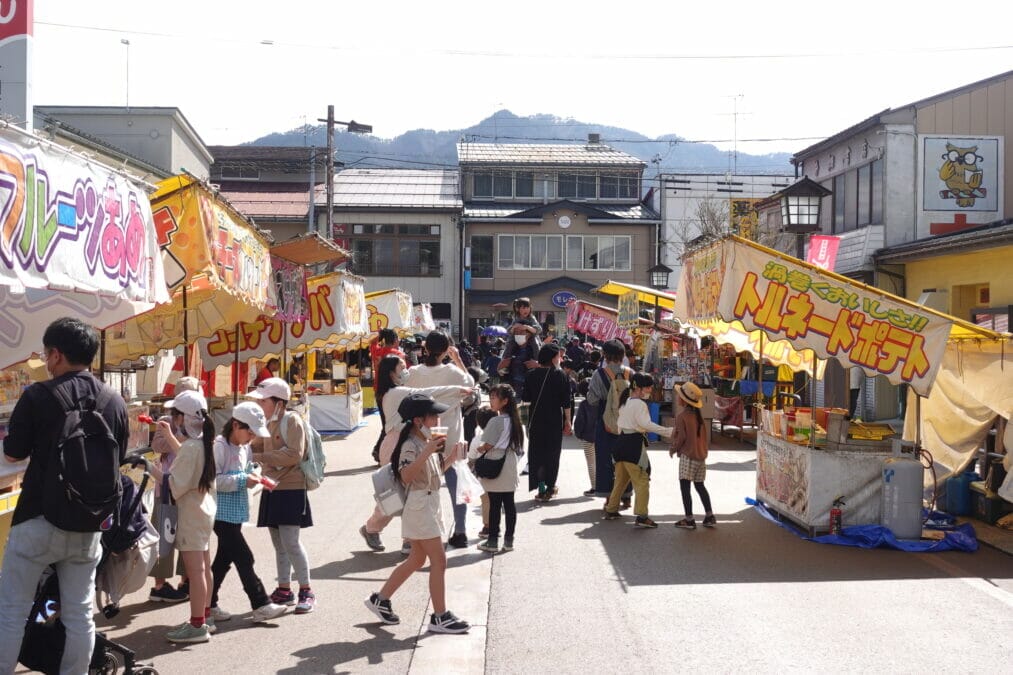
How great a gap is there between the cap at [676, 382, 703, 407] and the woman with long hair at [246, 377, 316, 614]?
4512mm

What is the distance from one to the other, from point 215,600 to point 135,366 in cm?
417

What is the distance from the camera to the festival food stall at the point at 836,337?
9656 mm

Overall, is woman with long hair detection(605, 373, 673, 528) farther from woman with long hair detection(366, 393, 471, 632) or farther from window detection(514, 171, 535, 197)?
window detection(514, 171, 535, 197)

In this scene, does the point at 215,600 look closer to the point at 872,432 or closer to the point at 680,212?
the point at 872,432

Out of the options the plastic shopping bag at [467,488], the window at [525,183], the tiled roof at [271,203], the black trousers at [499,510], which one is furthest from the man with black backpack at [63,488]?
the window at [525,183]

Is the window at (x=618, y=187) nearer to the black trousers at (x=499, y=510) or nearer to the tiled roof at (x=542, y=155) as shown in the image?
the tiled roof at (x=542, y=155)

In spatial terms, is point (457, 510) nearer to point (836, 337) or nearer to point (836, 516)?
point (836, 516)

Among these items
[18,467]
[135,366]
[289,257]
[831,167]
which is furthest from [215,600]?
[831,167]

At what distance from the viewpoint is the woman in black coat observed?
35.9 ft

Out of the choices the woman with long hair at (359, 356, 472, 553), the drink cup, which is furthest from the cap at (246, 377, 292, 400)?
the drink cup

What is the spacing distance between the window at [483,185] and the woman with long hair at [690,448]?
128ft

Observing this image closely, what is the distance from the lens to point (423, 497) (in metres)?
6.39

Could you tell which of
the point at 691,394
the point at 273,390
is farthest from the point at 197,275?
the point at 691,394

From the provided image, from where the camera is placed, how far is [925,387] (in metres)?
9.67
